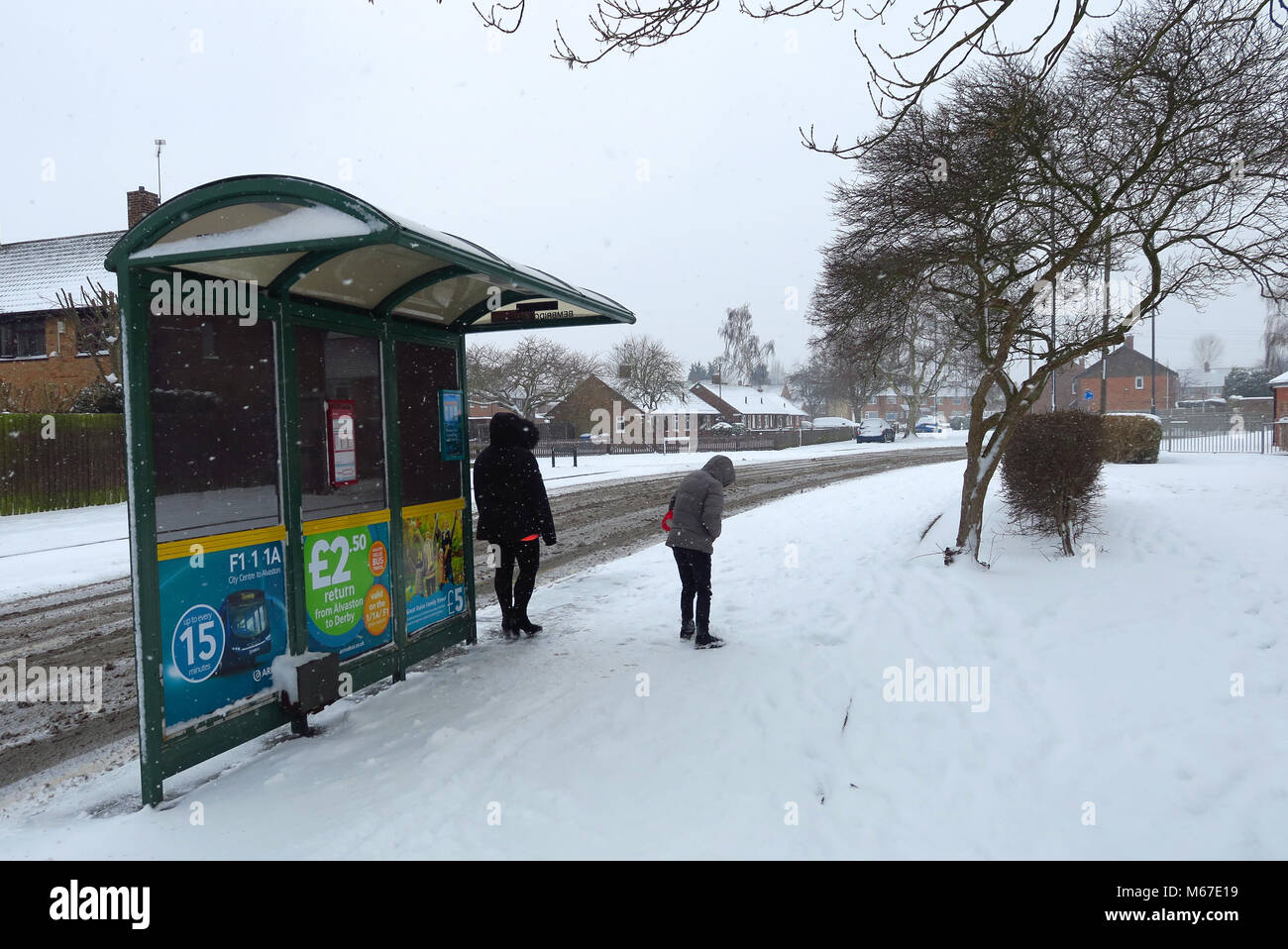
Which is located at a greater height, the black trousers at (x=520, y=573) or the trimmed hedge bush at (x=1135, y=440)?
the trimmed hedge bush at (x=1135, y=440)

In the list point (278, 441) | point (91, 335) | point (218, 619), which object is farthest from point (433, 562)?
point (91, 335)

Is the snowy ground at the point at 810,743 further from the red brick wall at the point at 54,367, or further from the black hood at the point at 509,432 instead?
the red brick wall at the point at 54,367

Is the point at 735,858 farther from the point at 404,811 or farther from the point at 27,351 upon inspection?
the point at 27,351

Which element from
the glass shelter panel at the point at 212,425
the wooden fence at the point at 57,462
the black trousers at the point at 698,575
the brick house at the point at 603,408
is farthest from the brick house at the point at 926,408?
the glass shelter panel at the point at 212,425

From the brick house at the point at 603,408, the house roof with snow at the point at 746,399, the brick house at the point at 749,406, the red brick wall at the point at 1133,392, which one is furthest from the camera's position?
the house roof with snow at the point at 746,399

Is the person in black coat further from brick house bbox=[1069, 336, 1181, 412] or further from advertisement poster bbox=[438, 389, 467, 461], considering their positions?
brick house bbox=[1069, 336, 1181, 412]

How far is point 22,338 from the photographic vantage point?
83.8ft

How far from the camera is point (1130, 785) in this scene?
13.3 feet

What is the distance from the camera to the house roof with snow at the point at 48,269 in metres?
25.0

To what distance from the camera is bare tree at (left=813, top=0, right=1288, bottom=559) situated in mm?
6781

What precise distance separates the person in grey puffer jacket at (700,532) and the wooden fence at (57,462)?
1503 cm

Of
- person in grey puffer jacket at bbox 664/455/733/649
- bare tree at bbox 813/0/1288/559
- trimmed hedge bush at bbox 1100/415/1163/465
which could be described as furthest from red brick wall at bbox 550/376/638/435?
person in grey puffer jacket at bbox 664/455/733/649
